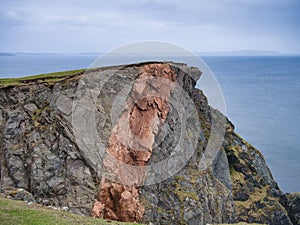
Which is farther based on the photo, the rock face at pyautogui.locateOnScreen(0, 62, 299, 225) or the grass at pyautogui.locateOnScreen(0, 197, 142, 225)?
the rock face at pyautogui.locateOnScreen(0, 62, 299, 225)

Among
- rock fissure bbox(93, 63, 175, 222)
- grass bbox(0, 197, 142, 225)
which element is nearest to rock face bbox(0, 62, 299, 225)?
rock fissure bbox(93, 63, 175, 222)

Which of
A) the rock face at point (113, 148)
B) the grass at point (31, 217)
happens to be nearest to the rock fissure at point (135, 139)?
the rock face at point (113, 148)

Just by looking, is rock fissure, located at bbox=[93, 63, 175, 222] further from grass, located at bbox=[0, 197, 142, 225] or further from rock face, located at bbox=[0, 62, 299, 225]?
grass, located at bbox=[0, 197, 142, 225]

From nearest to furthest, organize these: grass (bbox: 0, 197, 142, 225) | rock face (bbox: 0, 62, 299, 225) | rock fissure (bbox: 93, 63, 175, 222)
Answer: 1. grass (bbox: 0, 197, 142, 225)
2. rock face (bbox: 0, 62, 299, 225)
3. rock fissure (bbox: 93, 63, 175, 222)

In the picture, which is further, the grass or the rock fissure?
the rock fissure

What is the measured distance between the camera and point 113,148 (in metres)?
44.0

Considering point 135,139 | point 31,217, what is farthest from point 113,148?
point 31,217

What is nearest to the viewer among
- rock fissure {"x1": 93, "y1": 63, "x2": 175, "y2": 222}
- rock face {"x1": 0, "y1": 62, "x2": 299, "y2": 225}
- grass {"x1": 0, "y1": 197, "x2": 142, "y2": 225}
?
grass {"x1": 0, "y1": 197, "x2": 142, "y2": 225}

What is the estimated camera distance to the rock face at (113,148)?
130 feet

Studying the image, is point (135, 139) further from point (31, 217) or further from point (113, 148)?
point (31, 217)

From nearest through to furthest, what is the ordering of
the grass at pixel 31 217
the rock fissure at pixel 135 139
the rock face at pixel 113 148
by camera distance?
the grass at pixel 31 217 → the rock face at pixel 113 148 → the rock fissure at pixel 135 139

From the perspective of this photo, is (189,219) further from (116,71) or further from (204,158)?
(116,71)

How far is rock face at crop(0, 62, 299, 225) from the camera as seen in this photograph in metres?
39.6

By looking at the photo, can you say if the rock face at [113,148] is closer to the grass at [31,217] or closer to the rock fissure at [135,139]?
the rock fissure at [135,139]
